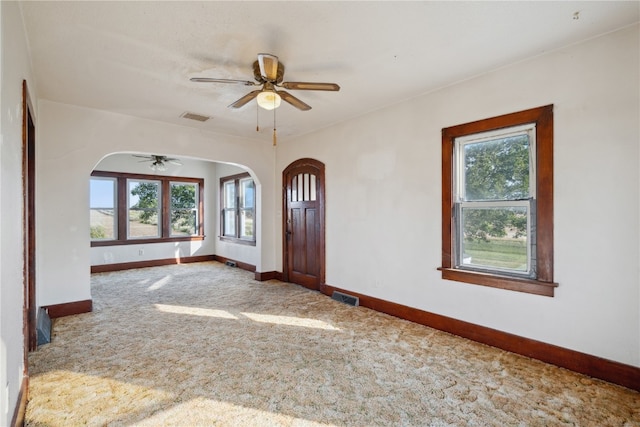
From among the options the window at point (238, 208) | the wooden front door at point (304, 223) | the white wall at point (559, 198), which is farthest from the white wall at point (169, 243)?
the white wall at point (559, 198)

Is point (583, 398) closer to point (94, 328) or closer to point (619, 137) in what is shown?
point (619, 137)

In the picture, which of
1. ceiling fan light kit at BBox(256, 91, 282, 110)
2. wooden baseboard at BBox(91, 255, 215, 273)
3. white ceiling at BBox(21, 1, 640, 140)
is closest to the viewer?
white ceiling at BBox(21, 1, 640, 140)

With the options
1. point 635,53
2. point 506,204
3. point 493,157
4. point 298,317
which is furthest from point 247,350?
point 635,53

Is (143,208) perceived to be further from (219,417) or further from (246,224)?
(219,417)

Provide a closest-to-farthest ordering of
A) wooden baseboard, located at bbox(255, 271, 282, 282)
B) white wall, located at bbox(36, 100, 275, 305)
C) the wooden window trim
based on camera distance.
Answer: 1. white wall, located at bbox(36, 100, 275, 305)
2. wooden baseboard, located at bbox(255, 271, 282, 282)
3. the wooden window trim

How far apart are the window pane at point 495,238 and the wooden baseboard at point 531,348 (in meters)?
0.64

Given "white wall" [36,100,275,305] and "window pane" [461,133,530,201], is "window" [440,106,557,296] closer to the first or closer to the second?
"window pane" [461,133,530,201]

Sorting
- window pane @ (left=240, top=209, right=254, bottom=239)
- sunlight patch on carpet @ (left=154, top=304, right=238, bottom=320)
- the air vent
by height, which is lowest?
sunlight patch on carpet @ (left=154, top=304, right=238, bottom=320)

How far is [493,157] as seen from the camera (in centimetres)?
310

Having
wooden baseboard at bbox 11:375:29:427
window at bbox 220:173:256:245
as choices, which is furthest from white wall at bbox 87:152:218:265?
wooden baseboard at bbox 11:375:29:427

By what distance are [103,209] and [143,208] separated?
0.78 meters

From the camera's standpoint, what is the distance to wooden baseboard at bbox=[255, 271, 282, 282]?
231 inches

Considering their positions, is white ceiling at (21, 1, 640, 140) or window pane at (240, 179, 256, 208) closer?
white ceiling at (21, 1, 640, 140)

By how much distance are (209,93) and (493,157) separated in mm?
3180
